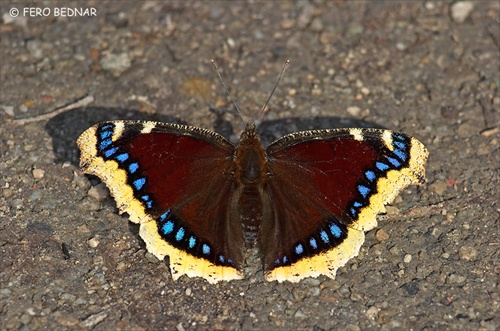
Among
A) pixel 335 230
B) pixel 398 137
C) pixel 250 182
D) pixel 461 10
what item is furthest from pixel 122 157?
pixel 461 10

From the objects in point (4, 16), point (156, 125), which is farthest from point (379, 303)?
point (4, 16)

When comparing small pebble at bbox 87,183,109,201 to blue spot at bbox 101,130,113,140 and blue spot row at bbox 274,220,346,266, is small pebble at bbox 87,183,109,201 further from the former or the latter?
blue spot row at bbox 274,220,346,266

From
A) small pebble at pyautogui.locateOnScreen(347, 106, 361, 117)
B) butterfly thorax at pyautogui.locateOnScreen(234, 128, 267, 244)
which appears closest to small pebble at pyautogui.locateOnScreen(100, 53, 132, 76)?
butterfly thorax at pyautogui.locateOnScreen(234, 128, 267, 244)

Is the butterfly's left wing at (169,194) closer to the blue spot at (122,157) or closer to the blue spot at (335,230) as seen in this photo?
the blue spot at (122,157)

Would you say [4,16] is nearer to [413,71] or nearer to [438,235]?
[413,71]

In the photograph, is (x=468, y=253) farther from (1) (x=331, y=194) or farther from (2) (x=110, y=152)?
(2) (x=110, y=152)

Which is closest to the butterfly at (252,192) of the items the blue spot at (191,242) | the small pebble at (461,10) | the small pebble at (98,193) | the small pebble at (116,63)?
the blue spot at (191,242)
